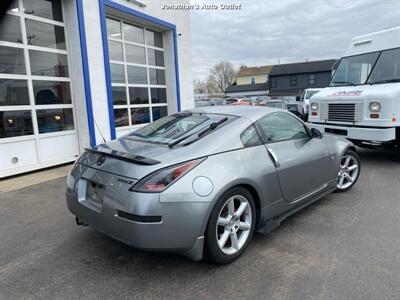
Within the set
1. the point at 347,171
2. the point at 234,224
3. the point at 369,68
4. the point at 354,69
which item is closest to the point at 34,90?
the point at 234,224

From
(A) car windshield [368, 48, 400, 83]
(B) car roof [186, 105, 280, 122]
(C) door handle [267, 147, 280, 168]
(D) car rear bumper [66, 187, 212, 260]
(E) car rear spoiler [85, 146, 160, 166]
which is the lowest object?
(D) car rear bumper [66, 187, 212, 260]

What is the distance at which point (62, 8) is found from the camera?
7.23 m

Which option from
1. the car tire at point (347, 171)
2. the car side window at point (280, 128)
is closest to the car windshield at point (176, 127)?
the car side window at point (280, 128)

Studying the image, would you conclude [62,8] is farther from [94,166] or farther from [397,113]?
[397,113]

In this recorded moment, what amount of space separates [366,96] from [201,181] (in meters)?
5.44

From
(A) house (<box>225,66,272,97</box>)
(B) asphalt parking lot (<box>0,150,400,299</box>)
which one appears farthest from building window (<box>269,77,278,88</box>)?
(B) asphalt parking lot (<box>0,150,400,299</box>)

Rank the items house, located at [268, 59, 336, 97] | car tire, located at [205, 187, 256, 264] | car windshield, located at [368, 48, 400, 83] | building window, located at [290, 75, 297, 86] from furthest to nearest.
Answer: building window, located at [290, 75, 297, 86] → house, located at [268, 59, 336, 97] → car windshield, located at [368, 48, 400, 83] → car tire, located at [205, 187, 256, 264]

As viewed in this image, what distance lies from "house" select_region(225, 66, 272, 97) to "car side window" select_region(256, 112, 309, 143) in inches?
1878

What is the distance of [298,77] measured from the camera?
42.3 m

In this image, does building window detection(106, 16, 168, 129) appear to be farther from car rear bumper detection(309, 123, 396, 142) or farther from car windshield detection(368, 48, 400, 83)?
car windshield detection(368, 48, 400, 83)

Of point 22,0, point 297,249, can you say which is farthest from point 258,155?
point 22,0

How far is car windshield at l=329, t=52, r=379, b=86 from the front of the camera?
7.12 meters

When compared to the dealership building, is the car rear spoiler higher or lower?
lower

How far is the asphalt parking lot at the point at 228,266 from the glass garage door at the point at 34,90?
8.90 feet
